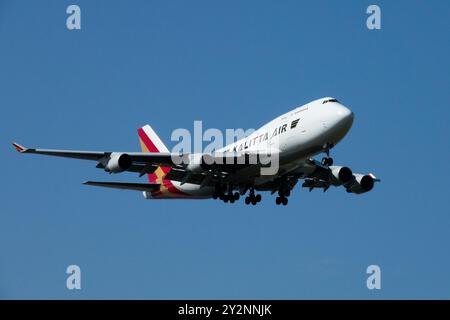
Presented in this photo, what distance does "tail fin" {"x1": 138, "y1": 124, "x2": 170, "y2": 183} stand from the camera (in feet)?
234

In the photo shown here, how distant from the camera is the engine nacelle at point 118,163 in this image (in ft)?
→ 188

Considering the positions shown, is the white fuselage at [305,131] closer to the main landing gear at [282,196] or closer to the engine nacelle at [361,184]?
the main landing gear at [282,196]

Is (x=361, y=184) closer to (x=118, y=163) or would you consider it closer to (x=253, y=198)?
(x=253, y=198)

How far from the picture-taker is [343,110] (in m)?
55.6

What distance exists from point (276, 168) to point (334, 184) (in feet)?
26.3

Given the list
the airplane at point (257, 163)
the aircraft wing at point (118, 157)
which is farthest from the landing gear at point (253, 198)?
the aircraft wing at point (118, 157)

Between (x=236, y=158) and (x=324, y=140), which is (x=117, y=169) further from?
(x=324, y=140)
